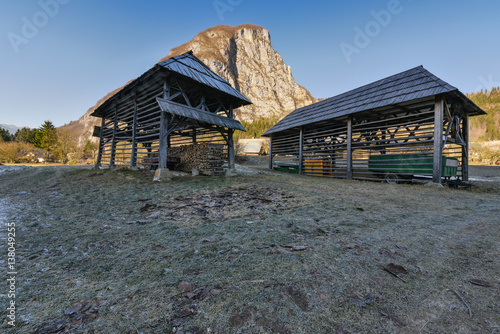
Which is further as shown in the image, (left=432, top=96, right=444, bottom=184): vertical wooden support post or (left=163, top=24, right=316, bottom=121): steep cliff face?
(left=163, top=24, right=316, bottom=121): steep cliff face

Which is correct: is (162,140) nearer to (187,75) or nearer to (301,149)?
(187,75)

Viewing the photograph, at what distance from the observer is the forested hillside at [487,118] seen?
80475 millimetres

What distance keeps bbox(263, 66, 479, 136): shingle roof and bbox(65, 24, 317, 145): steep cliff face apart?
92.2m

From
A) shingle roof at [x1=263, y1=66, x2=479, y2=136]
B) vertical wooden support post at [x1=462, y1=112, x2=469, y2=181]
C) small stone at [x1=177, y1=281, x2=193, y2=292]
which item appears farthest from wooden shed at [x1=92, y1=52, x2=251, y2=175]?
vertical wooden support post at [x1=462, y1=112, x2=469, y2=181]

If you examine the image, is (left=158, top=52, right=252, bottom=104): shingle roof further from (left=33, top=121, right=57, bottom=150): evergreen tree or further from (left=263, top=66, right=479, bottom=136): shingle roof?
(left=33, top=121, right=57, bottom=150): evergreen tree

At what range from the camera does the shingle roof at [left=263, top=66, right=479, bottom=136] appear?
8703 mm

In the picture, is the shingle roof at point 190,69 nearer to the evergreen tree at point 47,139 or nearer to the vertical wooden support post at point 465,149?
the vertical wooden support post at point 465,149

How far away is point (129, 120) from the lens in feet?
42.6

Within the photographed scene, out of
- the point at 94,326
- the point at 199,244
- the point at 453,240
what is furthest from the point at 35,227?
the point at 453,240

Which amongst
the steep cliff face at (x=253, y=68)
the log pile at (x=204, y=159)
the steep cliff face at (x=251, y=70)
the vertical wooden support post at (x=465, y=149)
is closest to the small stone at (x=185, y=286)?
the log pile at (x=204, y=159)

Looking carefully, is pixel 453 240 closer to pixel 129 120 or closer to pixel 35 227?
pixel 35 227

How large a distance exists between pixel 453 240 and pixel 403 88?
32.7ft

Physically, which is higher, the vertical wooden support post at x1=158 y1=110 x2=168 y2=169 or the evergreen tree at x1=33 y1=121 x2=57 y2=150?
the evergreen tree at x1=33 y1=121 x2=57 y2=150

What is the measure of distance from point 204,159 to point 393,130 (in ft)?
36.8
